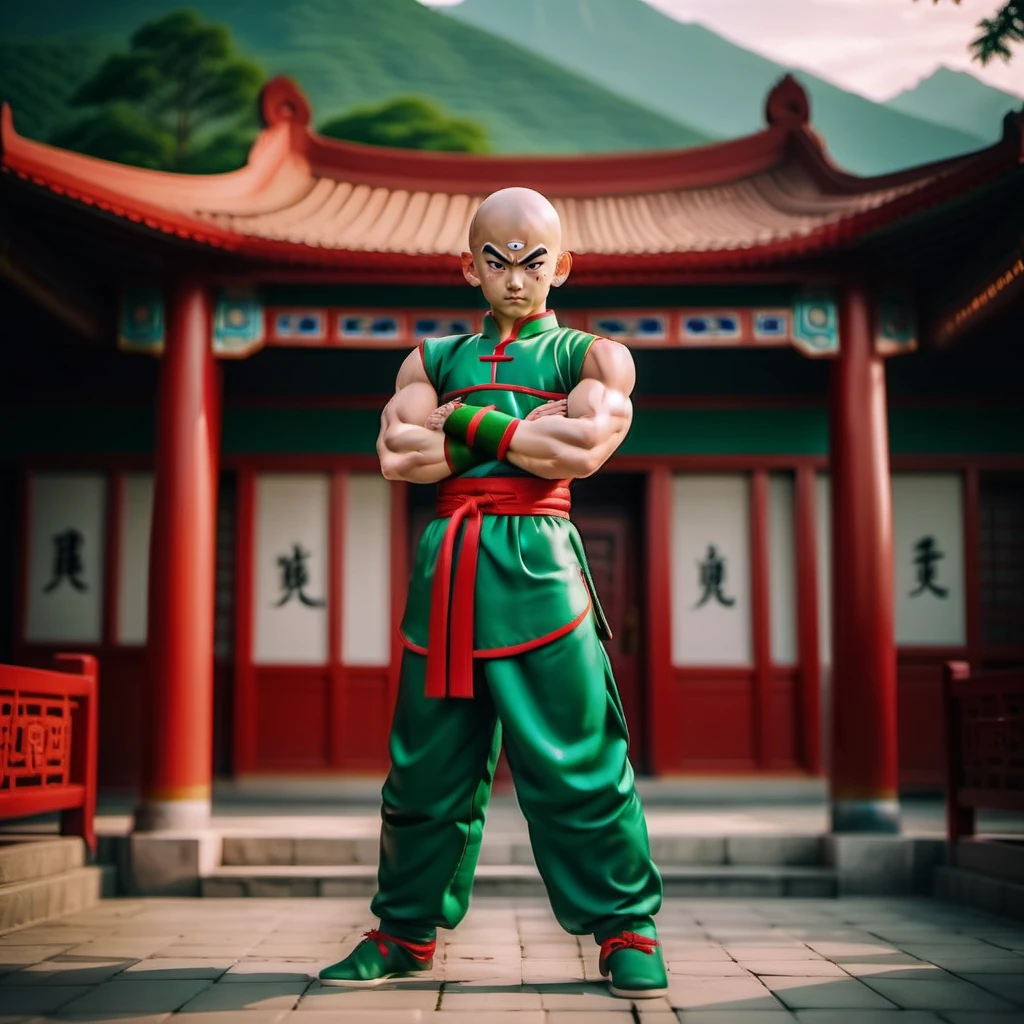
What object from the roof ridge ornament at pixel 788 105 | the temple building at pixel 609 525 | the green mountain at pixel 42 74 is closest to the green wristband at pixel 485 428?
the temple building at pixel 609 525

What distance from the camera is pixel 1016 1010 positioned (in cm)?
307

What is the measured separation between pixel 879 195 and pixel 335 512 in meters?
4.25

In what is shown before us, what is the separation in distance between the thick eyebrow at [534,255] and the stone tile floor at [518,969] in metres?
2.07

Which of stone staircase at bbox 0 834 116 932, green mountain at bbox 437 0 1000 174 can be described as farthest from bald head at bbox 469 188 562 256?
green mountain at bbox 437 0 1000 174

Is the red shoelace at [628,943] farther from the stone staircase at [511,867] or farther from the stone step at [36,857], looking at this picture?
the stone step at [36,857]

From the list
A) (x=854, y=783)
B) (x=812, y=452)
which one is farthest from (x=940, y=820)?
(x=812, y=452)

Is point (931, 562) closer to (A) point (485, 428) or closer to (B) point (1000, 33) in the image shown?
(B) point (1000, 33)

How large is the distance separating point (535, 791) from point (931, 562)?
5.70 m

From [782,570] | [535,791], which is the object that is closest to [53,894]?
[535,791]

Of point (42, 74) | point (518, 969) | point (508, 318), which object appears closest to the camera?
point (508, 318)

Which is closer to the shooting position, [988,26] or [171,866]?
[171,866]

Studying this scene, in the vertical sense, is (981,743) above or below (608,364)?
below

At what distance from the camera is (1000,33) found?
6.35 metres

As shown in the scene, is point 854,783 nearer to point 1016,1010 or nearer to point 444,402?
point 1016,1010
